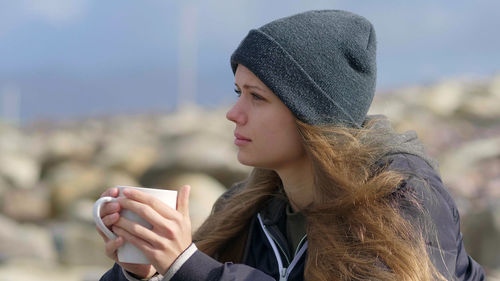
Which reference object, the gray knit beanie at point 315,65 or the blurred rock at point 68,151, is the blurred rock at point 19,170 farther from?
the gray knit beanie at point 315,65

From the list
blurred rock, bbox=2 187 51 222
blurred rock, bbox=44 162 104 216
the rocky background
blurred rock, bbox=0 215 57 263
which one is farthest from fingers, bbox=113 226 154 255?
blurred rock, bbox=2 187 51 222

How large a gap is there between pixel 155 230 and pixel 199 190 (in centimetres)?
709

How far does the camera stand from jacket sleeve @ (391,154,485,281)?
107 inches

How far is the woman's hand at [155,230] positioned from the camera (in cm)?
249

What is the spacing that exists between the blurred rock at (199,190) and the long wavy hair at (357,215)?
4888 mm

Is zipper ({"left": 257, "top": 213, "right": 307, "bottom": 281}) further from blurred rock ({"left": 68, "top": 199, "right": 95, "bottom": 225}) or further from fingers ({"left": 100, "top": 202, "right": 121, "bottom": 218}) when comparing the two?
blurred rock ({"left": 68, "top": 199, "right": 95, "bottom": 225})

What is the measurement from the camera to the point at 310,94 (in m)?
3.02

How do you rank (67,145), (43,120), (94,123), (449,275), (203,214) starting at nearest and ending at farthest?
1. (449,275)
2. (203,214)
3. (67,145)
4. (94,123)
5. (43,120)

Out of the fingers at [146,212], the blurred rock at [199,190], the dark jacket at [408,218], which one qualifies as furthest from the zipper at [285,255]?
the blurred rock at [199,190]

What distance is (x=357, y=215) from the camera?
2.85m

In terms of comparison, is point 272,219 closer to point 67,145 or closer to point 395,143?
point 395,143

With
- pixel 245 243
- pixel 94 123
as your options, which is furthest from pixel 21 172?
pixel 94 123

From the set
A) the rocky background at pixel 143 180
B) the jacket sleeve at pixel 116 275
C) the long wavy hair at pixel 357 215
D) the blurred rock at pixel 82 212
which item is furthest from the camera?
the blurred rock at pixel 82 212

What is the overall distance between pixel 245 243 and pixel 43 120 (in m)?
34.1
